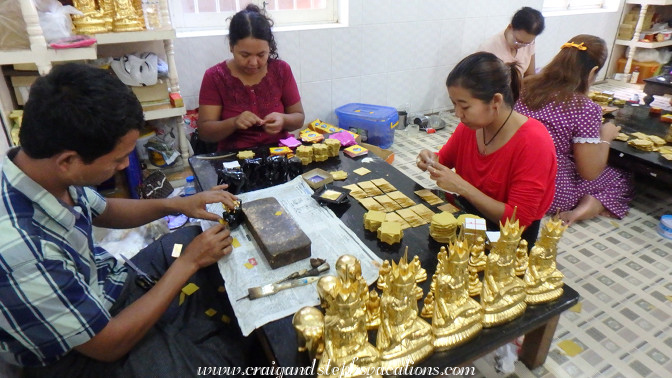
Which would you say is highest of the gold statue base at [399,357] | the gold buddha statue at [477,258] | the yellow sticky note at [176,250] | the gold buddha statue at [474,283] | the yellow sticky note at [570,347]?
the gold buddha statue at [477,258]

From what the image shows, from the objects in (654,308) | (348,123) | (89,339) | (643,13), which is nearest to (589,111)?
(654,308)

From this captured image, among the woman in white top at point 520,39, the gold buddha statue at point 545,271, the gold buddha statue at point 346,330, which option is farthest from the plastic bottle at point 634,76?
the gold buddha statue at point 346,330

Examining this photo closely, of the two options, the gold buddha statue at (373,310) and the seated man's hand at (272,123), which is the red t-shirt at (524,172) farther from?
the seated man's hand at (272,123)

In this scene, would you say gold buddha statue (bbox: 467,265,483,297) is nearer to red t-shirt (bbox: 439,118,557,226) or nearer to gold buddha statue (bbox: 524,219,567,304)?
gold buddha statue (bbox: 524,219,567,304)

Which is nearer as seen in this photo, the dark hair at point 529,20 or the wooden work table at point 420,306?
the wooden work table at point 420,306

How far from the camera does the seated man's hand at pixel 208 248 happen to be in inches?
50.3

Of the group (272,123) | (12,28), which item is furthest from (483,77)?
(12,28)

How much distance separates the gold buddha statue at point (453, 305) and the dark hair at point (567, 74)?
156cm

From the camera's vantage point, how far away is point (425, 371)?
1.02m

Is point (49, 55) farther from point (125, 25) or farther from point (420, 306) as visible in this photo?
point (420, 306)

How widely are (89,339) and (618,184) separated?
3067mm

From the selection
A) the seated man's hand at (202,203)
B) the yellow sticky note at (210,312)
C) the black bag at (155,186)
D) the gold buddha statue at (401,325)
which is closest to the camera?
the gold buddha statue at (401,325)

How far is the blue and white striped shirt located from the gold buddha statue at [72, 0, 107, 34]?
5.13 feet

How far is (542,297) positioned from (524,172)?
0.54 m
